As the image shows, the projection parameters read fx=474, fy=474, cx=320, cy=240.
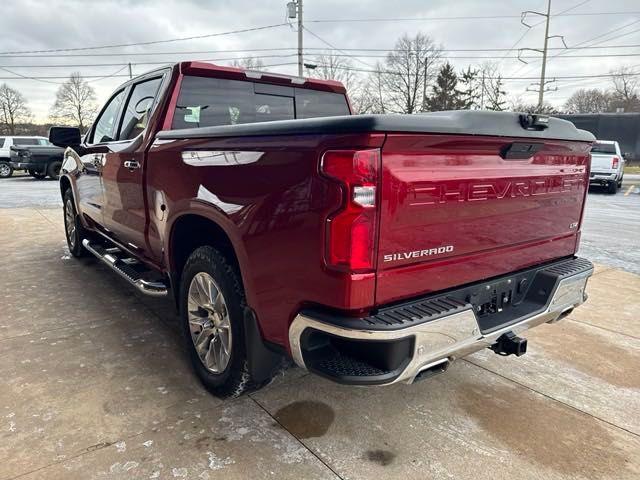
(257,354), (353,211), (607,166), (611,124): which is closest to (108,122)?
(257,354)

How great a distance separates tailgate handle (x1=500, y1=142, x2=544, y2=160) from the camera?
2.26 m

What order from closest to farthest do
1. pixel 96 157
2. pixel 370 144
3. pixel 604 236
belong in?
pixel 370 144, pixel 96 157, pixel 604 236

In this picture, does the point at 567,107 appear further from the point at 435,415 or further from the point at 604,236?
the point at 435,415

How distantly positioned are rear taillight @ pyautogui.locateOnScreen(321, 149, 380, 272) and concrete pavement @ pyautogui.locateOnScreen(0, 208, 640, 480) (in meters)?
1.05

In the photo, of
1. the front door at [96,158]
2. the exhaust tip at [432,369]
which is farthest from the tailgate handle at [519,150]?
the front door at [96,158]

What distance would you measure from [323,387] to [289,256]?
1.26 metres

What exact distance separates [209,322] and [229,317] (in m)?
0.34

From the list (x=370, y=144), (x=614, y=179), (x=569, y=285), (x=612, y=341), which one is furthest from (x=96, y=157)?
(x=614, y=179)

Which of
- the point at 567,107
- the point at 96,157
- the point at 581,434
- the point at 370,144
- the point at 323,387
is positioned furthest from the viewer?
the point at 567,107

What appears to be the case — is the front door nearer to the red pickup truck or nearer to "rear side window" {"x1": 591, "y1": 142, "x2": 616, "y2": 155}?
the red pickup truck

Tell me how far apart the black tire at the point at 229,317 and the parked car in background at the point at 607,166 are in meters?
15.2

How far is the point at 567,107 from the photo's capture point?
6347 centimetres

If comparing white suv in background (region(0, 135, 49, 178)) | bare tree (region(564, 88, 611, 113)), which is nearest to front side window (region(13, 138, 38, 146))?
white suv in background (region(0, 135, 49, 178))

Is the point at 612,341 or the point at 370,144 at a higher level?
the point at 370,144
